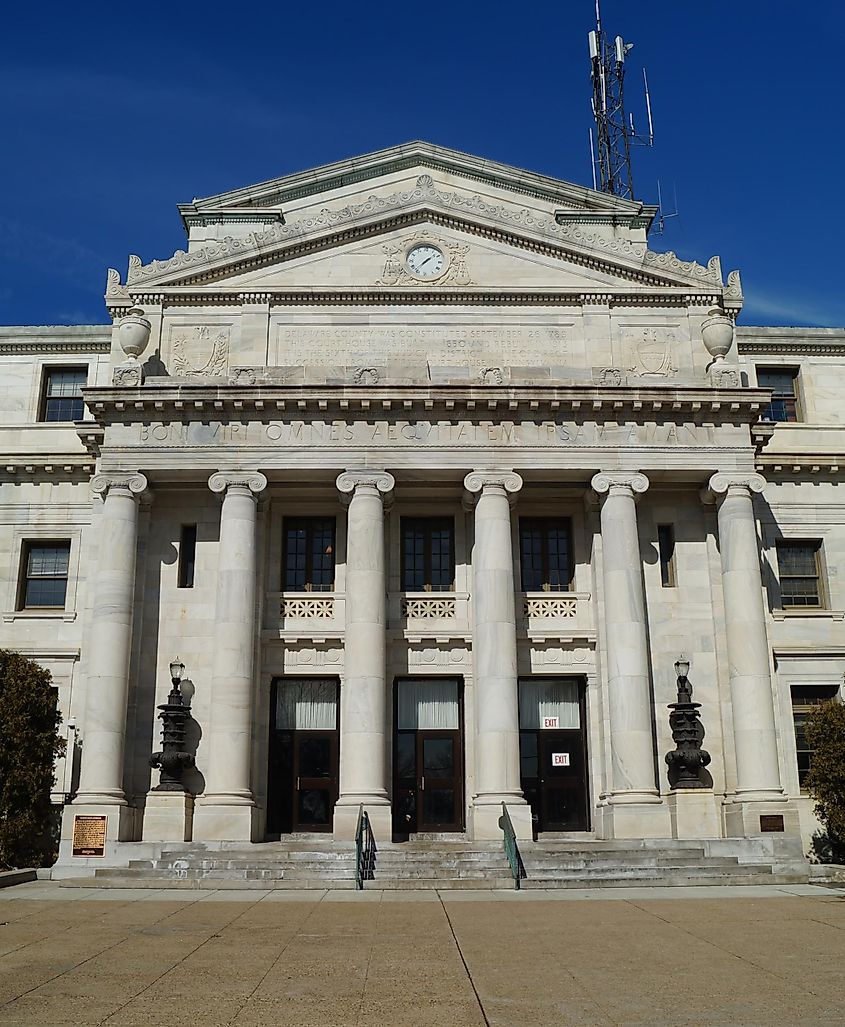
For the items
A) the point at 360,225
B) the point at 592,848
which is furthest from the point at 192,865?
the point at 360,225

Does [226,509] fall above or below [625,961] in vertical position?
above

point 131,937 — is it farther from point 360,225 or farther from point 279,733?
point 360,225

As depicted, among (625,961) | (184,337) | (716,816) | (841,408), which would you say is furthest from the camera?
(841,408)

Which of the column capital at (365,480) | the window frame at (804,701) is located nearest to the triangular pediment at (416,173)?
the column capital at (365,480)

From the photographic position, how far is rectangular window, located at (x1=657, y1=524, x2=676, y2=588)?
29.6 meters

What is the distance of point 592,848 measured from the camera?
23.9m

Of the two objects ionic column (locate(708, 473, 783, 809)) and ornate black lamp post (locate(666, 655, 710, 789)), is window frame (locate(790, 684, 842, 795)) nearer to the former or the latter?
ionic column (locate(708, 473, 783, 809))

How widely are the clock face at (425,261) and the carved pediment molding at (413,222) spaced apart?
32.9 inches

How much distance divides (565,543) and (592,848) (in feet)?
30.3

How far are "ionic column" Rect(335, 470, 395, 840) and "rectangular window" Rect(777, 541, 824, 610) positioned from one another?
12.2 metres

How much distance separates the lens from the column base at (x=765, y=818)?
990 inches

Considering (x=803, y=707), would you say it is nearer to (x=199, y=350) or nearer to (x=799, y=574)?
(x=799, y=574)

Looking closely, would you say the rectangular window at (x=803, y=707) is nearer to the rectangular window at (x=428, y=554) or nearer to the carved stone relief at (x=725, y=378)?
the carved stone relief at (x=725, y=378)

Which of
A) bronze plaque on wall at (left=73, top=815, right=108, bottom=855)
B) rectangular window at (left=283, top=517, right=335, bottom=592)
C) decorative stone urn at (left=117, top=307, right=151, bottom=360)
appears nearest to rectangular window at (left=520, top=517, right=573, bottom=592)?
rectangular window at (left=283, top=517, right=335, bottom=592)
